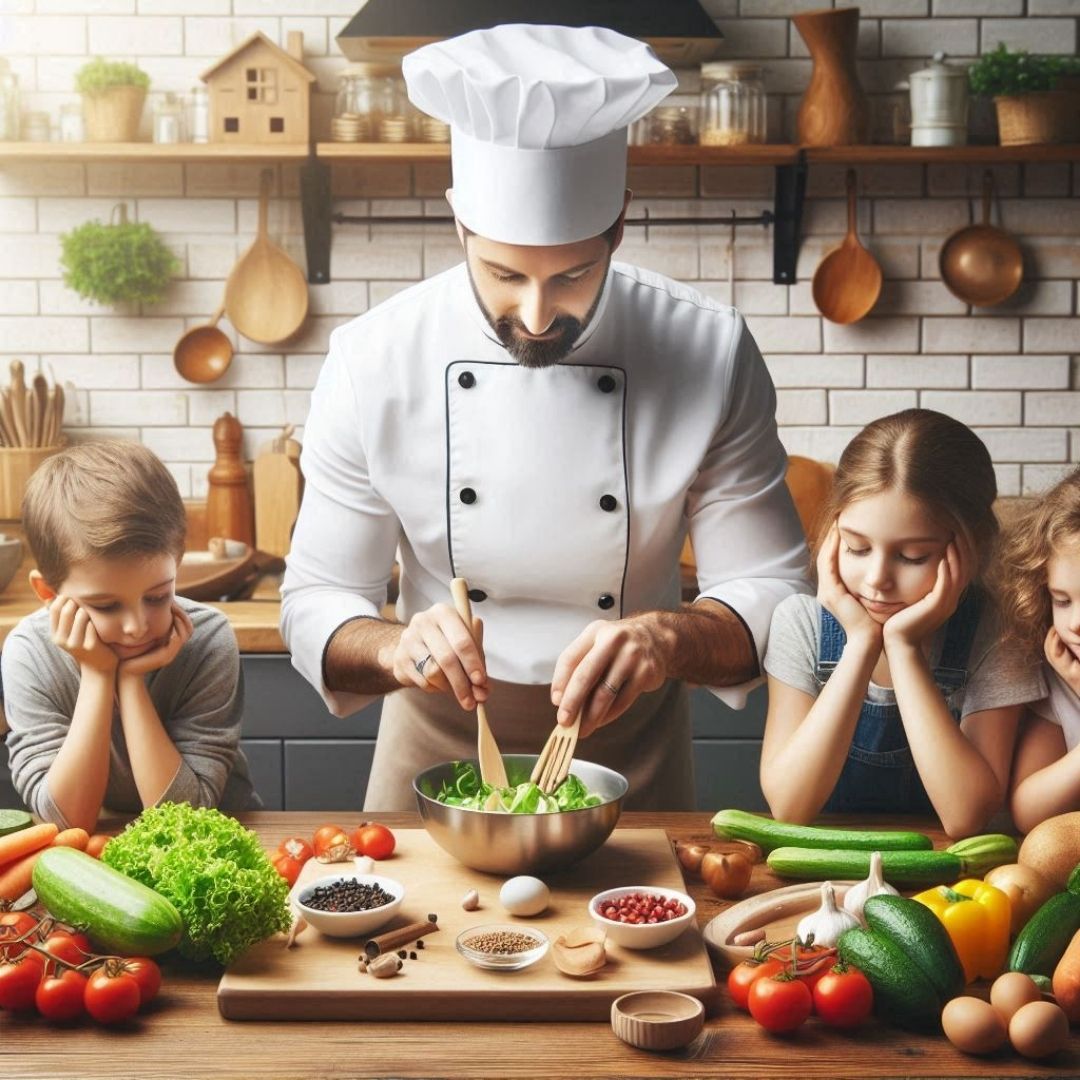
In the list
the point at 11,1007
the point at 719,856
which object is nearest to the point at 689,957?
the point at 719,856

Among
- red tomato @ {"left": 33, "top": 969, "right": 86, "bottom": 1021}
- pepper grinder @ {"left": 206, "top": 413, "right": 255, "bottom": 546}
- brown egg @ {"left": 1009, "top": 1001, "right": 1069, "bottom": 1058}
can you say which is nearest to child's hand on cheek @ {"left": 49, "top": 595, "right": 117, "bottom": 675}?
red tomato @ {"left": 33, "top": 969, "right": 86, "bottom": 1021}

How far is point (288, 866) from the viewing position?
1628 millimetres

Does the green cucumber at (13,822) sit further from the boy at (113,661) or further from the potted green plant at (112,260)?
Result: the potted green plant at (112,260)

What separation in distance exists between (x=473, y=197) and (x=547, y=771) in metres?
0.78

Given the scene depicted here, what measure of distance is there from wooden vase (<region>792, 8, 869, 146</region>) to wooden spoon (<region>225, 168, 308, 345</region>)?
4.68 ft

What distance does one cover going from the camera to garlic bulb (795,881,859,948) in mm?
1364

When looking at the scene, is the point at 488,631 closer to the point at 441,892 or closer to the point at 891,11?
the point at 441,892

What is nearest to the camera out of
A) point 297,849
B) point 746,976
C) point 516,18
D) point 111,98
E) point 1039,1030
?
point 1039,1030

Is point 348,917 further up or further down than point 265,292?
further down

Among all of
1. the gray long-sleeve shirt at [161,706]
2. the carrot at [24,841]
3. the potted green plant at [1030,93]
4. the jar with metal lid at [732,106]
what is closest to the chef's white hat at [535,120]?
the gray long-sleeve shirt at [161,706]

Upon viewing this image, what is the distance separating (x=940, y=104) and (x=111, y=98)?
84.9 inches

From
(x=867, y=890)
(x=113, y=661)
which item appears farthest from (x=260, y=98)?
(x=867, y=890)

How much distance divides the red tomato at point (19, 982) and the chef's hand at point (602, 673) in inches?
25.8

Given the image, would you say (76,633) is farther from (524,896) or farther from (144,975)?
(524,896)
